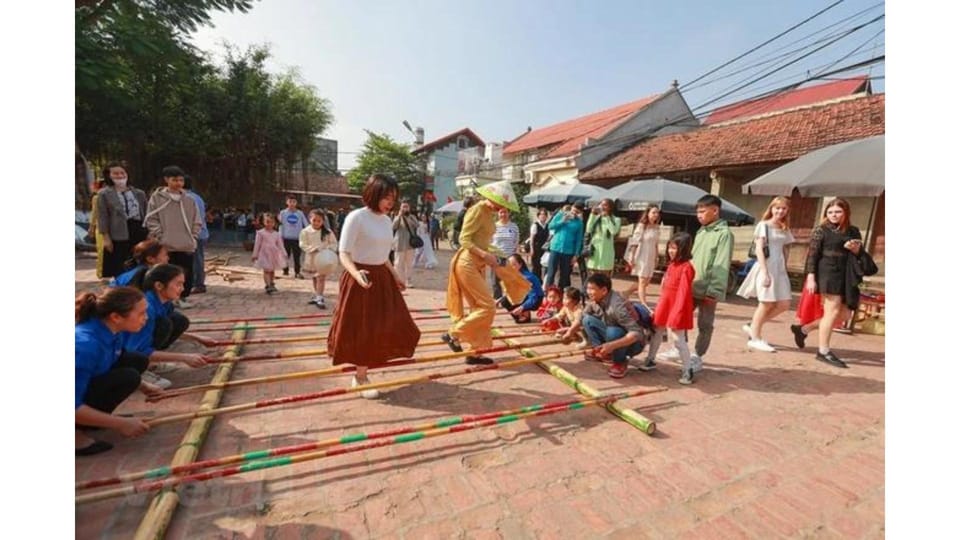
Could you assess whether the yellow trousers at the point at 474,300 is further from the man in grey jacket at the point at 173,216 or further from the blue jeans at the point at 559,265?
the man in grey jacket at the point at 173,216

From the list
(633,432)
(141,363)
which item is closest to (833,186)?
(633,432)

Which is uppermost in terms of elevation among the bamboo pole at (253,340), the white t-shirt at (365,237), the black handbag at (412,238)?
the black handbag at (412,238)

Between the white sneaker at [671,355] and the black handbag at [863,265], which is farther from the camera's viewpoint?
the white sneaker at [671,355]

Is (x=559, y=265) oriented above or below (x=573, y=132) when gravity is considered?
below

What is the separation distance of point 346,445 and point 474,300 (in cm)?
168

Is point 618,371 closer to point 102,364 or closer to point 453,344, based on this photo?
point 453,344

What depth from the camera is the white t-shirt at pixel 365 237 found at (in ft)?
10.3

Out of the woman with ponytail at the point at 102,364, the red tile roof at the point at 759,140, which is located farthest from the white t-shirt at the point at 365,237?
the red tile roof at the point at 759,140

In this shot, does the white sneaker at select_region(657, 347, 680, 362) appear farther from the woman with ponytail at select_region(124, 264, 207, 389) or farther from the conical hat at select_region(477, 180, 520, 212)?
the woman with ponytail at select_region(124, 264, 207, 389)

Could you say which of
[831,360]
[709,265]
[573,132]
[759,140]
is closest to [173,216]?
[709,265]

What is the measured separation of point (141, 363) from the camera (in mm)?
2875

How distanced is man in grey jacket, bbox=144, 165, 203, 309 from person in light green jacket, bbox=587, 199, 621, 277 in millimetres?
5644

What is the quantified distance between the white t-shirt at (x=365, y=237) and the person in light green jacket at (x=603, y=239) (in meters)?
4.55

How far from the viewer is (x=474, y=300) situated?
3.85 meters
